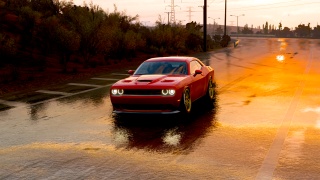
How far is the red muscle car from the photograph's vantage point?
360 inches

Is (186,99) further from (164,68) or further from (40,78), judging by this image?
(40,78)

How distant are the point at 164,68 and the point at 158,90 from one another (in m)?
1.78

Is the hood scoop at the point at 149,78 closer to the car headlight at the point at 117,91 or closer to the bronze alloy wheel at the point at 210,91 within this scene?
the car headlight at the point at 117,91

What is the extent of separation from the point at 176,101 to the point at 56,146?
3024 mm

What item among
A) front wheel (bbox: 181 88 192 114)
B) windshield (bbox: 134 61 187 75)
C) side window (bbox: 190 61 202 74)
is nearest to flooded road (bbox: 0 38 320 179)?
front wheel (bbox: 181 88 192 114)

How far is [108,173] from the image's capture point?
5781 millimetres

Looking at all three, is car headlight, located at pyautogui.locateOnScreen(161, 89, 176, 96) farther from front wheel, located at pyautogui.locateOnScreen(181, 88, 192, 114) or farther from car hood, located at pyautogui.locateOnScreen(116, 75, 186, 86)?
front wheel, located at pyautogui.locateOnScreen(181, 88, 192, 114)

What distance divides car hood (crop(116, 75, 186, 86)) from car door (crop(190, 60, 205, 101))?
1.75ft

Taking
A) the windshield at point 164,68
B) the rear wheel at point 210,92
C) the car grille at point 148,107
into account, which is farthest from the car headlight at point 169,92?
the rear wheel at point 210,92

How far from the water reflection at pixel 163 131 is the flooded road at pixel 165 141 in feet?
0.06

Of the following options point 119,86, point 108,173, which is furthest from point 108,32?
point 108,173

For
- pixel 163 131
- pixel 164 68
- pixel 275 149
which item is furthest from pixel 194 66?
pixel 275 149

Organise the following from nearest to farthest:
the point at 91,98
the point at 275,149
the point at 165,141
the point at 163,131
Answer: the point at 275,149 < the point at 165,141 < the point at 163,131 < the point at 91,98

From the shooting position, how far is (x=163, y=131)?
27.6 feet
